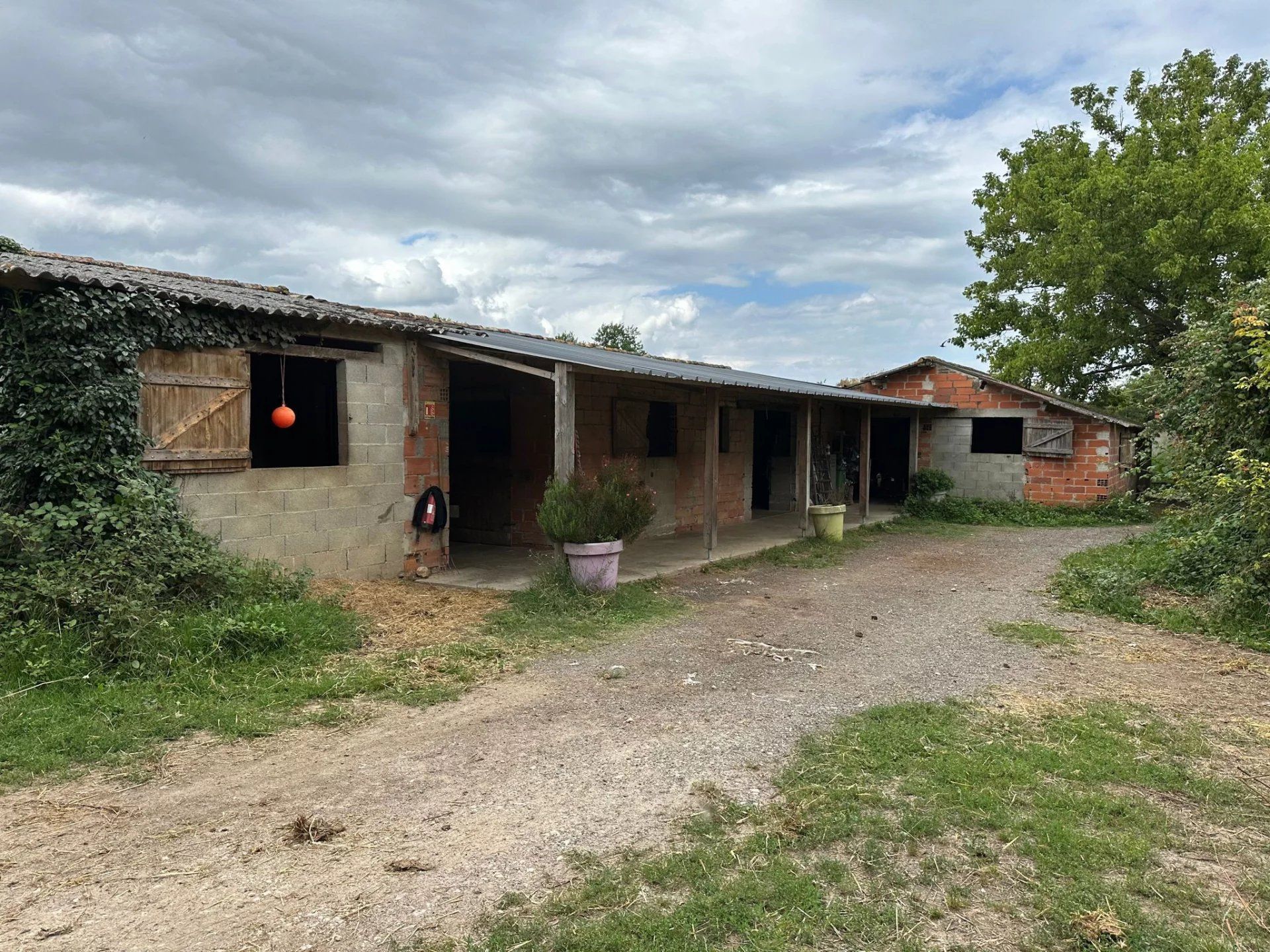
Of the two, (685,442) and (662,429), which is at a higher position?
(662,429)

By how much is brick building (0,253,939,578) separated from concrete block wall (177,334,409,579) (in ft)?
0.05

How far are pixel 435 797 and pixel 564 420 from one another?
4771 mm

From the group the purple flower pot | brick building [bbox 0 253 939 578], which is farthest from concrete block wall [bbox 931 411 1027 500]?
the purple flower pot

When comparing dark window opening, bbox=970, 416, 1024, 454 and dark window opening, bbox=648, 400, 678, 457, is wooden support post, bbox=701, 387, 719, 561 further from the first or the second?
dark window opening, bbox=970, 416, 1024, 454

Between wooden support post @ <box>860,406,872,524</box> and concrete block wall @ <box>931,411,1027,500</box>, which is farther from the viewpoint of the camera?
concrete block wall @ <box>931,411,1027,500</box>

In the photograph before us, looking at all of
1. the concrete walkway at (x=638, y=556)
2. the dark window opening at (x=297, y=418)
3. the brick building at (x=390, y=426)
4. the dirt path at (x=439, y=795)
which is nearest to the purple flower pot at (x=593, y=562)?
the concrete walkway at (x=638, y=556)

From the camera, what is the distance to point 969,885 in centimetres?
277

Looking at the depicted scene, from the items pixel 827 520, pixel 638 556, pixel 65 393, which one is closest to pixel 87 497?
pixel 65 393

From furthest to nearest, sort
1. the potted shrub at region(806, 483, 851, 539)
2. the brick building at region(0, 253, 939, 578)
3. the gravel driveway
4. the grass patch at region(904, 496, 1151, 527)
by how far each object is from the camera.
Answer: the grass patch at region(904, 496, 1151, 527)
the potted shrub at region(806, 483, 851, 539)
the brick building at region(0, 253, 939, 578)
the gravel driveway

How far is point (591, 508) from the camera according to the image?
744 cm

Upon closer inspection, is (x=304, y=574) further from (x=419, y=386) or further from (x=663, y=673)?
(x=663, y=673)

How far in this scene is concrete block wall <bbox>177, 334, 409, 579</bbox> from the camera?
676 cm

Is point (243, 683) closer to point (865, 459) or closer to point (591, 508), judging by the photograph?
point (591, 508)

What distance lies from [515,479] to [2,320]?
5.95 meters
